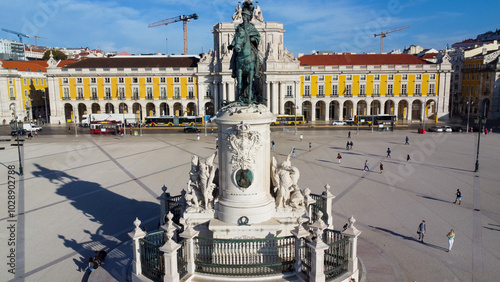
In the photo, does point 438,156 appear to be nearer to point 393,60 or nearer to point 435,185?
point 435,185

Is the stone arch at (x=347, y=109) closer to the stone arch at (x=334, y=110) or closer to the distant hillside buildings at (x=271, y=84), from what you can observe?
the distant hillside buildings at (x=271, y=84)

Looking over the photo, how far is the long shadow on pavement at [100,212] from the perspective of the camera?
13430 millimetres

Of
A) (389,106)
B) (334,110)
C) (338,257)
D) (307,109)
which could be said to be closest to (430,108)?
(389,106)

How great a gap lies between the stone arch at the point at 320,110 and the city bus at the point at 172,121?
22.1 metres

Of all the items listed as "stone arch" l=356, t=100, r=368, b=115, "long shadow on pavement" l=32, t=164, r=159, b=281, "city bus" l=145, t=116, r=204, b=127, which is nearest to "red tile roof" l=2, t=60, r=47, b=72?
"city bus" l=145, t=116, r=204, b=127

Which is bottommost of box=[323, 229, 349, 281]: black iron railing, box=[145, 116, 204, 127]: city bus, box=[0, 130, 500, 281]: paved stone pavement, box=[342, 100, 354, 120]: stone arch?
box=[0, 130, 500, 281]: paved stone pavement

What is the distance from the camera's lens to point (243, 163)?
1061 centimetres

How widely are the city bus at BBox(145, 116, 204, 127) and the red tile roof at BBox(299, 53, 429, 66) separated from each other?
2110 centimetres

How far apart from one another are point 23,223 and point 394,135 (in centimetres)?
4040

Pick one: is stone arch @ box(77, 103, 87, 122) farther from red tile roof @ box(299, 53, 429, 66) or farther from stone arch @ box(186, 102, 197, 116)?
red tile roof @ box(299, 53, 429, 66)

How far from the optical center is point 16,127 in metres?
25.7

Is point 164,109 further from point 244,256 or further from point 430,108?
point 244,256

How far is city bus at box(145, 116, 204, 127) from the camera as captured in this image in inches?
2314

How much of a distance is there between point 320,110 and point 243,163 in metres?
59.9
